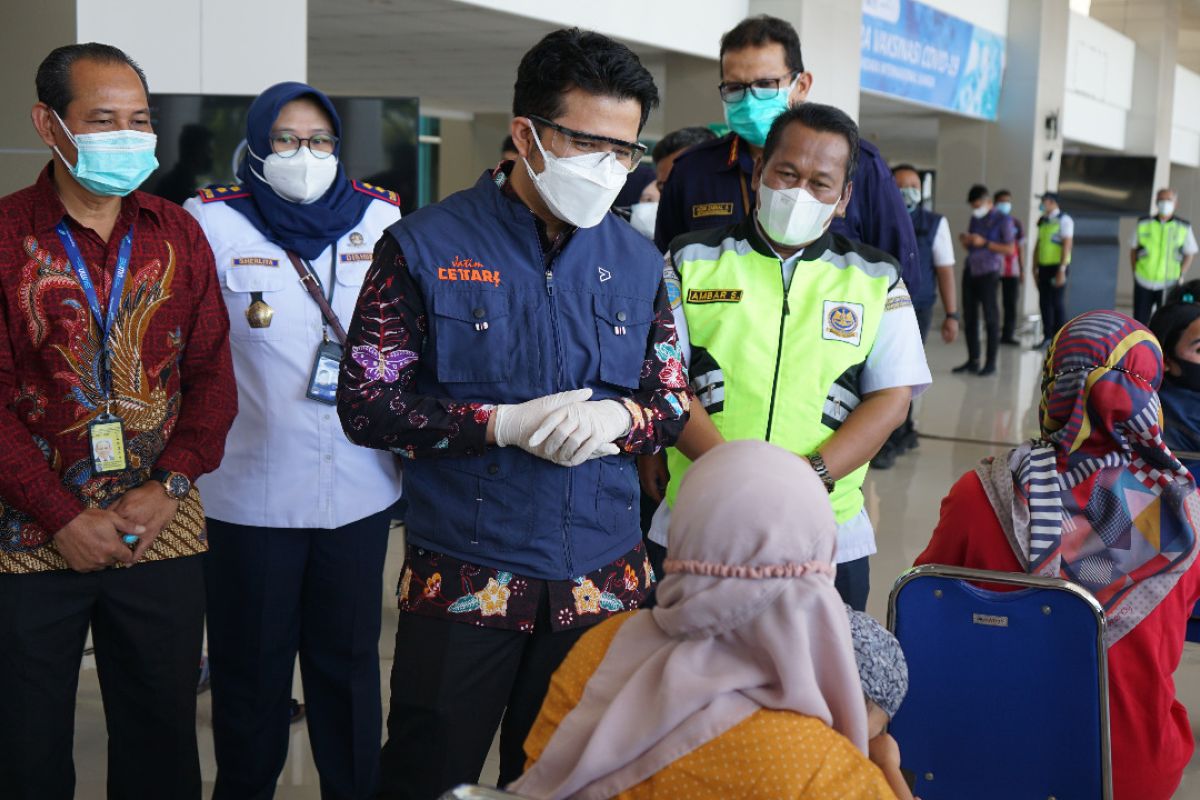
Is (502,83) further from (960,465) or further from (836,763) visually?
(836,763)

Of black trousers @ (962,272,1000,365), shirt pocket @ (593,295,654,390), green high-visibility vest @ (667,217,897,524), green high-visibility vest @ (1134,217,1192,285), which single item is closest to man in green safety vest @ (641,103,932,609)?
green high-visibility vest @ (667,217,897,524)

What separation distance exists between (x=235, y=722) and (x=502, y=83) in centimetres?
1166

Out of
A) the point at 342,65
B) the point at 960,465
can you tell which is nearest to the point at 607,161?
the point at 960,465

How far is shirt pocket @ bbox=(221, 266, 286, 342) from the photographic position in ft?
7.94

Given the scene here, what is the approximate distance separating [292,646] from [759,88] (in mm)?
1677

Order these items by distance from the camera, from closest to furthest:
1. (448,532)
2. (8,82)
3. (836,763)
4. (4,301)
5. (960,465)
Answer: (836,763)
(448,532)
(4,301)
(8,82)
(960,465)

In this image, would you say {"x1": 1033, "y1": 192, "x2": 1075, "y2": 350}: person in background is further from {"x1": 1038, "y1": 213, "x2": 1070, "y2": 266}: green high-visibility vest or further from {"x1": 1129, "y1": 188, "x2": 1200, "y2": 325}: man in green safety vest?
{"x1": 1129, "y1": 188, "x2": 1200, "y2": 325}: man in green safety vest

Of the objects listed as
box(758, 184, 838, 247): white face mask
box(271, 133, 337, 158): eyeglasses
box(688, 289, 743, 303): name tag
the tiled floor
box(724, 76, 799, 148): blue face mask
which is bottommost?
the tiled floor

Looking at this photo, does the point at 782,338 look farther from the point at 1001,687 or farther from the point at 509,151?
the point at 509,151

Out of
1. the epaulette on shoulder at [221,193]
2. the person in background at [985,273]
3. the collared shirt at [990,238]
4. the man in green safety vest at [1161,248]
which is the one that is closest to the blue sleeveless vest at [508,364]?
the epaulette on shoulder at [221,193]

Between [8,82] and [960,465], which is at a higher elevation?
[8,82]

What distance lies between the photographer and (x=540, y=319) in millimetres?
1853

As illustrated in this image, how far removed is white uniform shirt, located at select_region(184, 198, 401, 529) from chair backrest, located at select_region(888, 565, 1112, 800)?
1.13 meters

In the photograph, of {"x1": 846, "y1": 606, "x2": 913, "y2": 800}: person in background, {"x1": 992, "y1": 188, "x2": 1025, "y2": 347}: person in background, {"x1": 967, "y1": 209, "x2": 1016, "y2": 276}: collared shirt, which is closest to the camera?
{"x1": 846, "y1": 606, "x2": 913, "y2": 800}: person in background
